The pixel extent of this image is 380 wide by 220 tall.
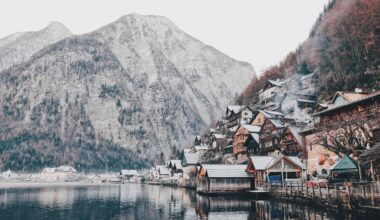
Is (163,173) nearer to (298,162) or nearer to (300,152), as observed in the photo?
(300,152)

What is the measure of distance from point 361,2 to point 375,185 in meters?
94.0

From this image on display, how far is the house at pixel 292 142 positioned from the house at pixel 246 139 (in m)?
11.5

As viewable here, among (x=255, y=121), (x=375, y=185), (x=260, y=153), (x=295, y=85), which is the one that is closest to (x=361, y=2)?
(x=295, y=85)

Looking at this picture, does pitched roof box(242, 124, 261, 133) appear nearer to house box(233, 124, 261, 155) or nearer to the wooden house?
house box(233, 124, 261, 155)

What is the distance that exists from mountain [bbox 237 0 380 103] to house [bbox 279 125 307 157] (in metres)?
20.6

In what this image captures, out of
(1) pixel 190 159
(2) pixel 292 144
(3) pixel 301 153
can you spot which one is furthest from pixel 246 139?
(1) pixel 190 159

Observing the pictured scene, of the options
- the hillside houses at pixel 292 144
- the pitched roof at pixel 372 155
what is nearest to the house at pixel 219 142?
the hillside houses at pixel 292 144

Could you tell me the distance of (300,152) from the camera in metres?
70.8

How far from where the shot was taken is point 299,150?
71125 millimetres

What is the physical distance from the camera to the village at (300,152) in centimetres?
4238

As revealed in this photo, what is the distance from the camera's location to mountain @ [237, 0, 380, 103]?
289 feet

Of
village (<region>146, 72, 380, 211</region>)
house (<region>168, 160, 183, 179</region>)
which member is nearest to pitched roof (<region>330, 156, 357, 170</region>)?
village (<region>146, 72, 380, 211</region>)

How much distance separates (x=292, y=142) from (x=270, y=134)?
31.2 ft

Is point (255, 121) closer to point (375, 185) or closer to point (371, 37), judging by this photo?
point (371, 37)
